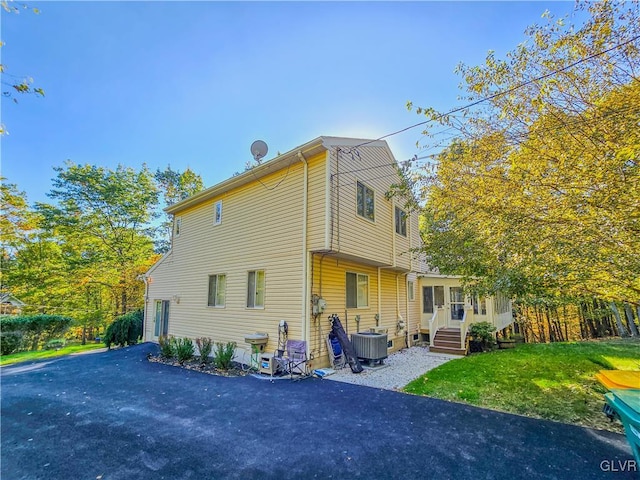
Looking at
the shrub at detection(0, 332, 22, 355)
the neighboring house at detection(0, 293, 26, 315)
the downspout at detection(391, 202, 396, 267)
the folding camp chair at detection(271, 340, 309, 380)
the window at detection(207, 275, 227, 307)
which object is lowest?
the shrub at detection(0, 332, 22, 355)

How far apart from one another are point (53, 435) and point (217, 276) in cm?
631

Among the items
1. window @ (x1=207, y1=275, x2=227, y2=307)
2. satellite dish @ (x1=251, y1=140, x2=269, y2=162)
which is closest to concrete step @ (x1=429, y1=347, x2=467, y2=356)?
window @ (x1=207, y1=275, x2=227, y2=307)

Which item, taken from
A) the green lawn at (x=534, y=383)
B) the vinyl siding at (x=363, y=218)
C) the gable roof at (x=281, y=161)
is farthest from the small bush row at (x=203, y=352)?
the gable roof at (x=281, y=161)

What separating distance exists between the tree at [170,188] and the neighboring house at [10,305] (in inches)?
314

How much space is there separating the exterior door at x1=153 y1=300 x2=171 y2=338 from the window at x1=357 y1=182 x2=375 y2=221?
30.1ft

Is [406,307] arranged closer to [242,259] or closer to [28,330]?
[242,259]

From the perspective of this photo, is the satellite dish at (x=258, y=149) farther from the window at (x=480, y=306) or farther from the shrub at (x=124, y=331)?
the window at (x=480, y=306)

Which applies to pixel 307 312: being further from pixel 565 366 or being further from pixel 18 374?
pixel 18 374

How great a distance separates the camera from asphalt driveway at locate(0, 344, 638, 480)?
3197 mm

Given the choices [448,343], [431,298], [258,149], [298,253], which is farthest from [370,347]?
[258,149]

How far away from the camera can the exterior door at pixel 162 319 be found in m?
12.4

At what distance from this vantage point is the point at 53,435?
412 centimetres

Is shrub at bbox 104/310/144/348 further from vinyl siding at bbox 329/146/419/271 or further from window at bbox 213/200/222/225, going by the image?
vinyl siding at bbox 329/146/419/271

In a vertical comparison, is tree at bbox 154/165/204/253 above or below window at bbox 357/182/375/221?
above
